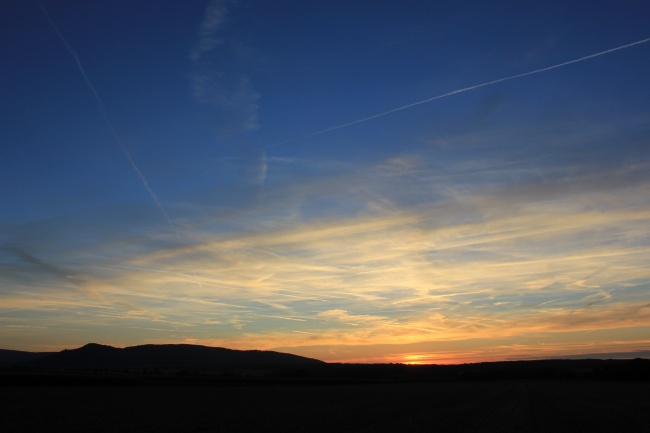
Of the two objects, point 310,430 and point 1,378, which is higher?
point 1,378

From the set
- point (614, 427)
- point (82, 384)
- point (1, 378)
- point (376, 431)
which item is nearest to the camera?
point (376, 431)

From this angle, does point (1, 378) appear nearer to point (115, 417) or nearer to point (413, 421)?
point (115, 417)

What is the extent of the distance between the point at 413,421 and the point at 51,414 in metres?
20.7

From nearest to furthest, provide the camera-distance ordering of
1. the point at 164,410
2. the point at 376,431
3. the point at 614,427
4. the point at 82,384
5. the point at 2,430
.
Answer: the point at 2,430, the point at 376,431, the point at 614,427, the point at 164,410, the point at 82,384

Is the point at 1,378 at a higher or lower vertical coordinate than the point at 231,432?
higher

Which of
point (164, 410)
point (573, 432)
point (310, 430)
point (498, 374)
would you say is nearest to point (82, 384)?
point (164, 410)

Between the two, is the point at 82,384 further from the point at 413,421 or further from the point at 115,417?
the point at 413,421

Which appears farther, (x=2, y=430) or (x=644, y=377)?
(x=644, y=377)

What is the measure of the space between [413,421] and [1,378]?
2025 inches

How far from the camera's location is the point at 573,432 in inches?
1000

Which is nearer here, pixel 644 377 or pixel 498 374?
pixel 644 377

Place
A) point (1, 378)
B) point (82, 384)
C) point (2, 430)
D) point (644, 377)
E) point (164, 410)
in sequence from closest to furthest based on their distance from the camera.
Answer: point (2, 430) < point (164, 410) < point (1, 378) < point (82, 384) < point (644, 377)

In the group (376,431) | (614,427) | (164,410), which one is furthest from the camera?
(164,410)

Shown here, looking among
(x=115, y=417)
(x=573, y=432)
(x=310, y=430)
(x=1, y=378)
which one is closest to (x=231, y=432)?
(x=310, y=430)
